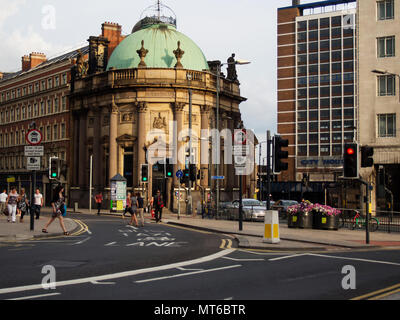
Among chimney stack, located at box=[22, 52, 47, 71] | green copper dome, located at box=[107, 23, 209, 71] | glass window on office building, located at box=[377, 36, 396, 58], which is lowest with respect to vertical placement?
glass window on office building, located at box=[377, 36, 396, 58]

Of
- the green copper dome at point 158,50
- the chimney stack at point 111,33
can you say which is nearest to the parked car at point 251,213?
the green copper dome at point 158,50

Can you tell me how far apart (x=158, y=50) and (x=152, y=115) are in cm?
772

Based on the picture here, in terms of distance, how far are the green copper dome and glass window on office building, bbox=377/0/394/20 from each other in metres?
22.4

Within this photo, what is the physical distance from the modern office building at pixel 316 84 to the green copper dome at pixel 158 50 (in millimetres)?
46666

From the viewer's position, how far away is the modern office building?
102375 millimetres

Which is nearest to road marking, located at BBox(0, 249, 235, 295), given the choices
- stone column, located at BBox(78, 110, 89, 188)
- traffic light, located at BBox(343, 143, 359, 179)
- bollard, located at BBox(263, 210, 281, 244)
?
bollard, located at BBox(263, 210, 281, 244)

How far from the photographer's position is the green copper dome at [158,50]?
56812 mm

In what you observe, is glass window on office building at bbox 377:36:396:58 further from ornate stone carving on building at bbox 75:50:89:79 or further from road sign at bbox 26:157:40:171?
ornate stone carving on building at bbox 75:50:89:79

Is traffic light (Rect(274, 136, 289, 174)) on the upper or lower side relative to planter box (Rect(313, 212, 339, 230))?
upper

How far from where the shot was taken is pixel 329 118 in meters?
104

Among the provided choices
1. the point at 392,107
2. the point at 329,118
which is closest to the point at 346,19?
the point at 329,118

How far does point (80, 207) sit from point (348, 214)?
37.0 metres

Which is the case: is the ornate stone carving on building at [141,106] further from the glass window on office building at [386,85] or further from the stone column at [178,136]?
the glass window on office building at [386,85]
